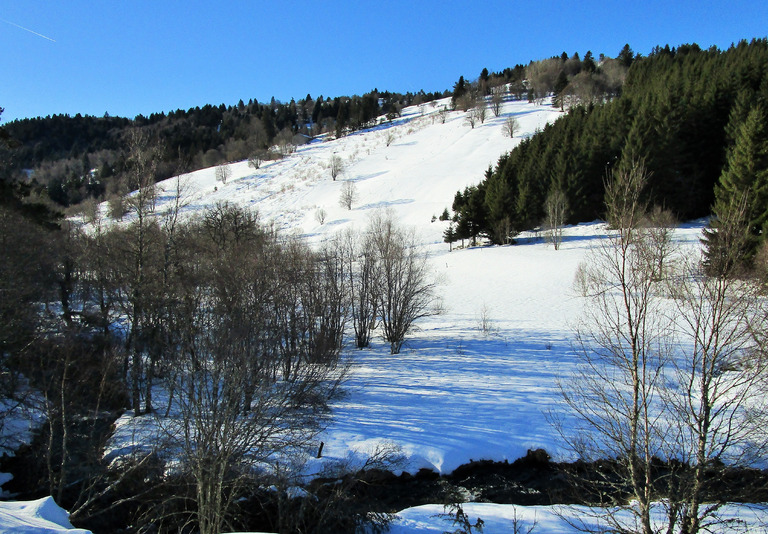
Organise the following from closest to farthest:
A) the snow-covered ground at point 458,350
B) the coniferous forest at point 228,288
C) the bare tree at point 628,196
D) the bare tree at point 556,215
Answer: the bare tree at point 628,196 → the coniferous forest at point 228,288 → the snow-covered ground at point 458,350 → the bare tree at point 556,215

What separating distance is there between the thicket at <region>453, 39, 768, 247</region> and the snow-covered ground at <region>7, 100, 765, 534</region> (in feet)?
10.7

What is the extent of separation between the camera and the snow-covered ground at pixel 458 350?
13234mm

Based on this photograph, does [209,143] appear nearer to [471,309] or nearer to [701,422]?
[471,309]

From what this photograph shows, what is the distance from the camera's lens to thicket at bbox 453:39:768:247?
1499 inches

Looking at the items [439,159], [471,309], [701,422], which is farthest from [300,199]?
[701,422]

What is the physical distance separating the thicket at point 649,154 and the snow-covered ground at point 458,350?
3.25 m

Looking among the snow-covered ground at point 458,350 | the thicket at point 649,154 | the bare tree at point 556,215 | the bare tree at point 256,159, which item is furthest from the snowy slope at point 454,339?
the bare tree at point 256,159

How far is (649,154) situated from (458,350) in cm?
2943

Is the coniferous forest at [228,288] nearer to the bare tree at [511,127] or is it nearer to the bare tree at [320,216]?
the bare tree at [320,216]

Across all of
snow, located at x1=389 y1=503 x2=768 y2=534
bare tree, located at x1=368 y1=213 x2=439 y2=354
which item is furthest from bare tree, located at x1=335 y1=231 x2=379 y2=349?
snow, located at x1=389 y1=503 x2=768 y2=534

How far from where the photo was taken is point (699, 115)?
40.9 meters

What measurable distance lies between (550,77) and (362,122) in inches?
1865

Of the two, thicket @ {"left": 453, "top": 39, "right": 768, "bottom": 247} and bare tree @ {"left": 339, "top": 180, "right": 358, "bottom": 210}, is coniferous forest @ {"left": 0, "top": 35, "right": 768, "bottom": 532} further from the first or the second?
bare tree @ {"left": 339, "top": 180, "right": 358, "bottom": 210}

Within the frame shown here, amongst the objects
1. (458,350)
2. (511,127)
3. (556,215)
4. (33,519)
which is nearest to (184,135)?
(511,127)
